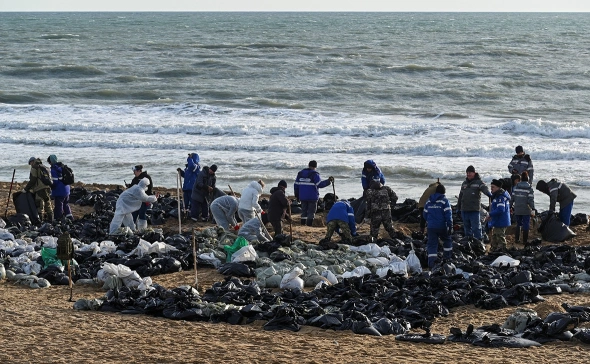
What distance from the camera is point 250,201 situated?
54.6 feet

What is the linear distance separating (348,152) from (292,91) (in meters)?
16.3

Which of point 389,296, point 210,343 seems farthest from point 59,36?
point 210,343

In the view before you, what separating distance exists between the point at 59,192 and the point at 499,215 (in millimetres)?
8444

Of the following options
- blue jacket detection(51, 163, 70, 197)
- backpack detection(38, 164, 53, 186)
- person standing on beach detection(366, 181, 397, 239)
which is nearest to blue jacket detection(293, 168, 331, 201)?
person standing on beach detection(366, 181, 397, 239)

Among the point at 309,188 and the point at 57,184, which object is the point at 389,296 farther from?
the point at 57,184

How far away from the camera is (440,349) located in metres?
10.0

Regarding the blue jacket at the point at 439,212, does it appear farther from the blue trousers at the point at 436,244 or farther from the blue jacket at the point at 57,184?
the blue jacket at the point at 57,184

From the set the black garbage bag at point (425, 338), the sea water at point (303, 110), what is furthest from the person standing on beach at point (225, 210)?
the black garbage bag at point (425, 338)

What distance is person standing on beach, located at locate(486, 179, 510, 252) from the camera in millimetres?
Answer: 15453

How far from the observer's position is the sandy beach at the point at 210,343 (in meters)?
9.66

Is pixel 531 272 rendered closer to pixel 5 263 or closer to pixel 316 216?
pixel 316 216

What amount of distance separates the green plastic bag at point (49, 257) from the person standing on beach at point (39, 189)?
11.7 ft

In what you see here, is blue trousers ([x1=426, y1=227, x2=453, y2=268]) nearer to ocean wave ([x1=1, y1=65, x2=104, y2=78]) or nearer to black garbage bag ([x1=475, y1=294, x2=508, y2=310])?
black garbage bag ([x1=475, y1=294, x2=508, y2=310])

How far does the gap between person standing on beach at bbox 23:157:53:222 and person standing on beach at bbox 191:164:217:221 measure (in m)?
2.79
